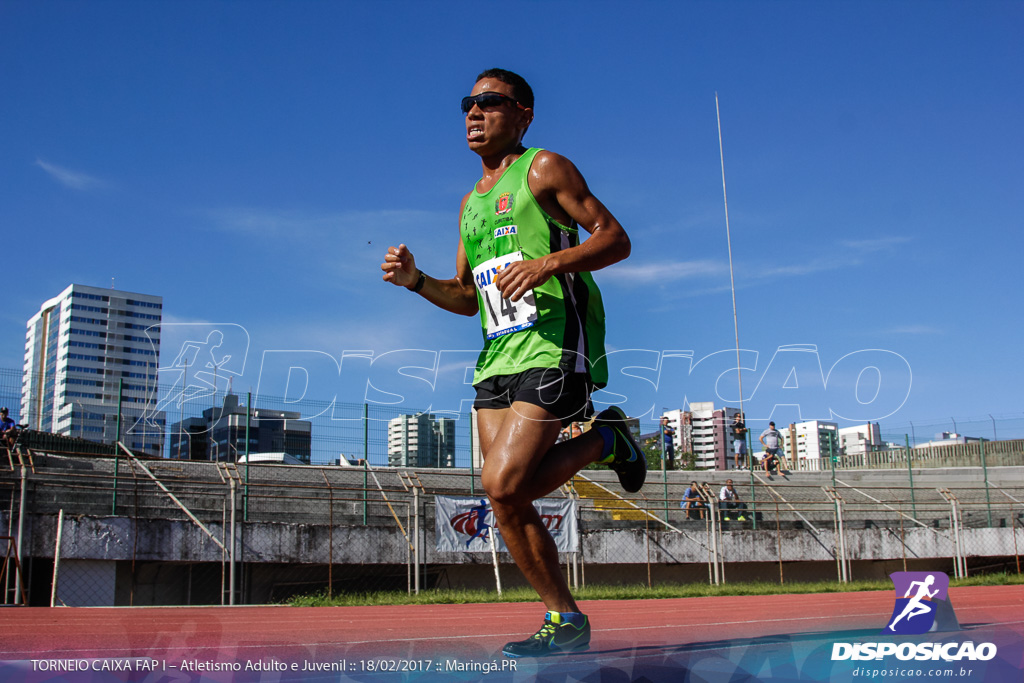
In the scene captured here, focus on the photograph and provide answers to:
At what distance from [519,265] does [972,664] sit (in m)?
2.03

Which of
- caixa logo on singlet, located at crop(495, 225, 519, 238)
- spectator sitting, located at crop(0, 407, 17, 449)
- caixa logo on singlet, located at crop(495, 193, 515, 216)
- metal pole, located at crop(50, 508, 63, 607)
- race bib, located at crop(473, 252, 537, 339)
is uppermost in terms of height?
spectator sitting, located at crop(0, 407, 17, 449)

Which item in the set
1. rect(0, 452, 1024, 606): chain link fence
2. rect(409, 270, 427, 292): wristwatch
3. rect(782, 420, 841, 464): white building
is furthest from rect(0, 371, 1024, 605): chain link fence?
rect(409, 270, 427, 292): wristwatch

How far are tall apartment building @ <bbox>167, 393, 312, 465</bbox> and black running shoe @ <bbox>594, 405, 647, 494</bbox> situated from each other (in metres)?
12.3

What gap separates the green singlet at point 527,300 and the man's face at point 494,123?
18 centimetres

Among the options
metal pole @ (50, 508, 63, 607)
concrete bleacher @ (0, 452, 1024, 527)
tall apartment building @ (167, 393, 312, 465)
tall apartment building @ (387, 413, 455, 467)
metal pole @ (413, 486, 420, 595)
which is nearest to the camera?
metal pole @ (50, 508, 63, 607)

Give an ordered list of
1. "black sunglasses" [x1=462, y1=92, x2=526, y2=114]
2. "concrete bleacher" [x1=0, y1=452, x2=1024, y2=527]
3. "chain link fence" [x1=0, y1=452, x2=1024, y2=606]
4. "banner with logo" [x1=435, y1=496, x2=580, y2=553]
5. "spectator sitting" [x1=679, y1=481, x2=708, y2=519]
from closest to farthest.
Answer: "black sunglasses" [x1=462, y1=92, x2=526, y2=114], "chain link fence" [x1=0, y1=452, x2=1024, y2=606], "concrete bleacher" [x1=0, y1=452, x2=1024, y2=527], "banner with logo" [x1=435, y1=496, x2=580, y2=553], "spectator sitting" [x1=679, y1=481, x2=708, y2=519]

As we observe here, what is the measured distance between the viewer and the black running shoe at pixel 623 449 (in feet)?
12.0

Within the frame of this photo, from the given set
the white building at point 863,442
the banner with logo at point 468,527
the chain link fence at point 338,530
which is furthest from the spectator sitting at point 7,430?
the white building at point 863,442

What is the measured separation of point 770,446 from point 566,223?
2212 cm

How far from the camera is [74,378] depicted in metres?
Answer: 188

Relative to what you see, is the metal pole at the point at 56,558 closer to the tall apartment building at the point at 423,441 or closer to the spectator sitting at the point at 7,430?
the spectator sitting at the point at 7,430

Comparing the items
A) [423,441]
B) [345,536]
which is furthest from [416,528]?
[423,441]

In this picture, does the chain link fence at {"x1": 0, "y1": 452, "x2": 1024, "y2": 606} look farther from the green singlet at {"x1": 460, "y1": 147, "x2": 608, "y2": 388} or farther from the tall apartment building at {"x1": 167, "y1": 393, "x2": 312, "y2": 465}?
the green singlet at {"x1": 460, "y1": 147, "x2": 608, "y2": 388}

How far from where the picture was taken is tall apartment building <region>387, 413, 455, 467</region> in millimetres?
17016
